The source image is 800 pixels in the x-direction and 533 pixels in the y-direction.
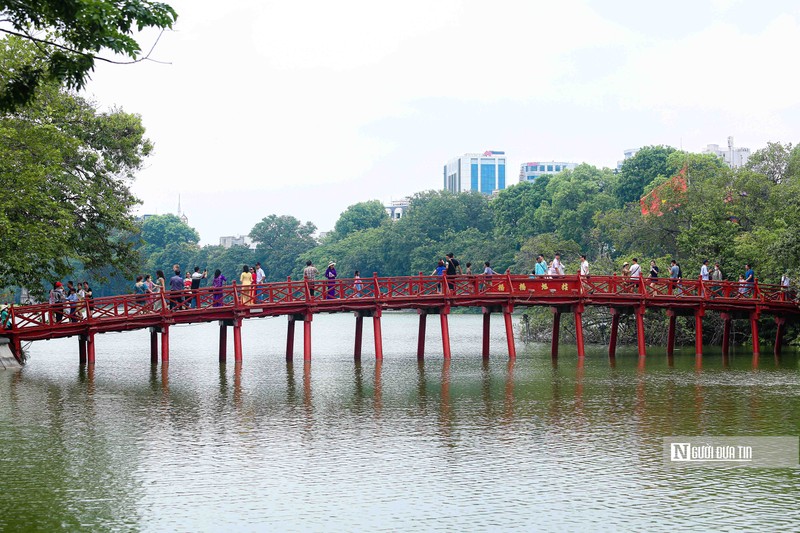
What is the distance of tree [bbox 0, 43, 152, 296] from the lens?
3312 cm

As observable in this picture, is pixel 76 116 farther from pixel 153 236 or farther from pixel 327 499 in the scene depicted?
pixel 153 236

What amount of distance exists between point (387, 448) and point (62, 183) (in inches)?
909

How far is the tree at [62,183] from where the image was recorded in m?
33.1

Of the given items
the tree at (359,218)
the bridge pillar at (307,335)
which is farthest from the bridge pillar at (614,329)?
the tree at (359,218)

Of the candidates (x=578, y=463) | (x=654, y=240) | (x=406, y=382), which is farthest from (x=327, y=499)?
(x=654, y=240)

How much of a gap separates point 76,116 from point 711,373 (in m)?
24.6

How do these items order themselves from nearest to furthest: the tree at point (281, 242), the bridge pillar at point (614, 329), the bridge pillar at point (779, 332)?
the bridge pillar at point (614, 329) → the bridge pillar at point (779, 332) → the tree at point (281, 242)

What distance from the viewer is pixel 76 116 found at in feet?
131

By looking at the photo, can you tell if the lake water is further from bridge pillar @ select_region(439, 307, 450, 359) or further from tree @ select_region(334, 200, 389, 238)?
tree @ select_region(334, 200, 389, 238)

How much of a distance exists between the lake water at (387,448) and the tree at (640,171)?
2093 inches

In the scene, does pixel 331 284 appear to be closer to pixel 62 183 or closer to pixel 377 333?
pixel 377 333
